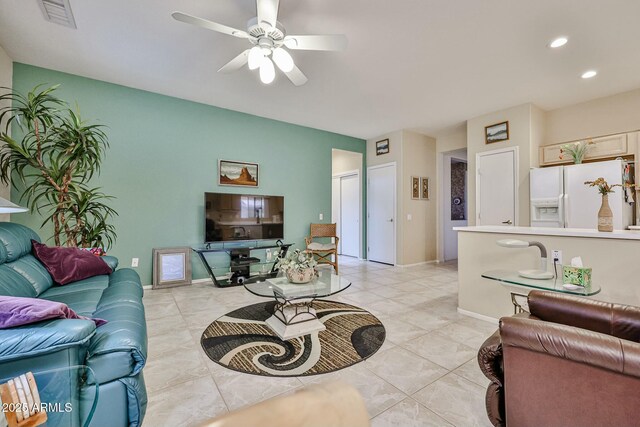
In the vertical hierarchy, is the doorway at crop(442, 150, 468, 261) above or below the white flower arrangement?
above

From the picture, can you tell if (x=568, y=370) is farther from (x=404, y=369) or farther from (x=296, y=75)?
(x=296, y=75)

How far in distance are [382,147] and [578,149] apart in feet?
10.2

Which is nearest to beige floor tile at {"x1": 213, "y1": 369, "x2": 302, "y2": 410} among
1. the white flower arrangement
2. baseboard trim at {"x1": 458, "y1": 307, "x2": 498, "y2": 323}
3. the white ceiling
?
the white flower arrangement

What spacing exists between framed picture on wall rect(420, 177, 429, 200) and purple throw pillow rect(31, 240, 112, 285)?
538 centimetres

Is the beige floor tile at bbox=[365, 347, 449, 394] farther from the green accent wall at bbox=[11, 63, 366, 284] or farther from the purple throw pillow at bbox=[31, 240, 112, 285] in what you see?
the green accent wall at bbox=[11, 63, 366, 284]

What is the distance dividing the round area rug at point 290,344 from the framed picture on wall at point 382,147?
3.89 m

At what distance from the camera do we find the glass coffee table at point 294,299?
2398 mm

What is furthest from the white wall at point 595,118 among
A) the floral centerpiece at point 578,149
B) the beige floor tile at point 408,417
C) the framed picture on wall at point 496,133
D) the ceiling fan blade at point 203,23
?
the ceiling fan blade at point 203,23

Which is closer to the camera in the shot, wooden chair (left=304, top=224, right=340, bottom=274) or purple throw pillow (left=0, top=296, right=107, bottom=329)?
purple throw pillow (left=0, top=296, right=107, bottom=329)

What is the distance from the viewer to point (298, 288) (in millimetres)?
2498

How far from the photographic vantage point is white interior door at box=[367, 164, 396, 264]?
582cm

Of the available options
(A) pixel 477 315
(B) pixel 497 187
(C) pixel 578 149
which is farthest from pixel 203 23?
(C) pixel 578 149

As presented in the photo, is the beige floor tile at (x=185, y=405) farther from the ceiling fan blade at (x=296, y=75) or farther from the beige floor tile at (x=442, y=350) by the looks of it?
the ceiling fan blade at (x=296, y=75)

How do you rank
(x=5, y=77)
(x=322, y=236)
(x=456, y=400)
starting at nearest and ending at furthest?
1. (x=456, y=400)
2. (x=5, y=77)
3. (x=322, y=236)
